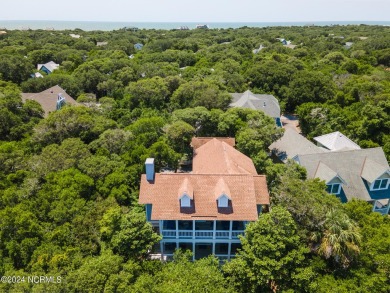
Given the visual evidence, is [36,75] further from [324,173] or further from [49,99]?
[324,173]

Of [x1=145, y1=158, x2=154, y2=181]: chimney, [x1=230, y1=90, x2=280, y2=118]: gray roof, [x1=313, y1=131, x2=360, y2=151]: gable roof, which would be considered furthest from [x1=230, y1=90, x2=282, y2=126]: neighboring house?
[x1=145, y1=158, x2=154, y2=181]: chimney

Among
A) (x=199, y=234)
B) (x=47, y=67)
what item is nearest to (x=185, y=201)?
(x=199, y=234)

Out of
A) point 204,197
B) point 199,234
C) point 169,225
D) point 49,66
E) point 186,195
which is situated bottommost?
point 199,234

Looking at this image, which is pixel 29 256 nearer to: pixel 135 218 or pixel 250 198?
pixel 135 218

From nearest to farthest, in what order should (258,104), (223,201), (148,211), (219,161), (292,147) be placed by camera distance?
1. (223,201)
2. (148,211)
3. (219,161)
4. (292,147)
5. (258,104)

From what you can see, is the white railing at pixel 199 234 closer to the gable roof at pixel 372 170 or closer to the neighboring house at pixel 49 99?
the gable roof at pixel 372 170
